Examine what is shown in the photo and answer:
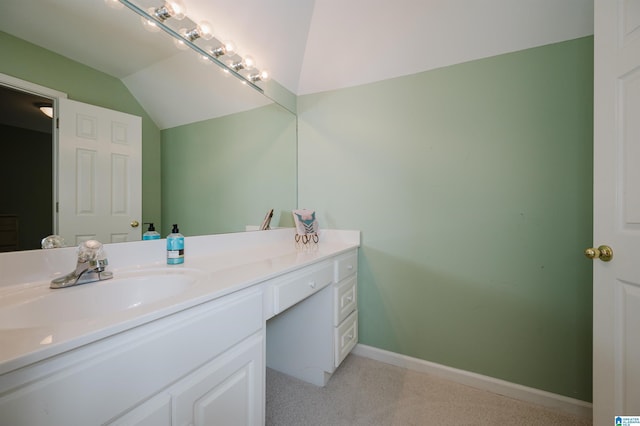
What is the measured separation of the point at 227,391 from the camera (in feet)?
2.59

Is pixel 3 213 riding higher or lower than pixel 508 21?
lower

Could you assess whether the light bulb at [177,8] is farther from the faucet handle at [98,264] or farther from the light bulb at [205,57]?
the faucet handle at [98,264]

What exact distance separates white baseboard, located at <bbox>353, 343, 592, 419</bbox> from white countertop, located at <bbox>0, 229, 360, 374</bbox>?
85cm

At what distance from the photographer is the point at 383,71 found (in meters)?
1.73

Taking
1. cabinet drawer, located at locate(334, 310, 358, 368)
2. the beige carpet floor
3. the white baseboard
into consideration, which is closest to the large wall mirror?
cabinet drawer, located at locate(334, 310, 358, 368)

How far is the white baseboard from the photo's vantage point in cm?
132

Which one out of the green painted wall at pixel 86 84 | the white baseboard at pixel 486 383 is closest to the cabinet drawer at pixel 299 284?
the green painted wall at pixel 86 84

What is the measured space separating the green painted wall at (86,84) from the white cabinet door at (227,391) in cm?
72

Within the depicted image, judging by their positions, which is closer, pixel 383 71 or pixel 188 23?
pixel 188 23

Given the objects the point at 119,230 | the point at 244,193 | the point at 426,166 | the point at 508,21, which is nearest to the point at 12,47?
the point at 119,230

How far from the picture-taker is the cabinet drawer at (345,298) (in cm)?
150

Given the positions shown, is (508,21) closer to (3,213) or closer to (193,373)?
(193,373)

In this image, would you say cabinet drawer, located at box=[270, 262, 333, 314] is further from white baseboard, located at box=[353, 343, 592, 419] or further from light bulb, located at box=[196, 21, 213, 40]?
light bulb, located at box=[196, 21, 213, 40]

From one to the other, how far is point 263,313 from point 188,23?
1.37 meters
